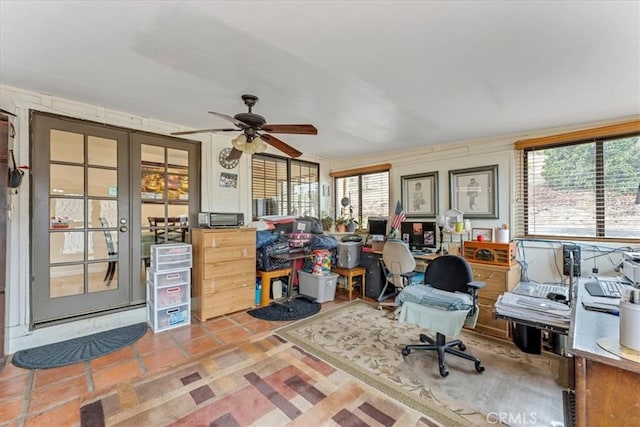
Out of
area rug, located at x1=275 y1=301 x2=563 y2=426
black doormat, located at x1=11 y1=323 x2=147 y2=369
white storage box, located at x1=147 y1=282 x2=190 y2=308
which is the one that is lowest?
area rug, located at x1=275 y1=301 x2=563 y2=426

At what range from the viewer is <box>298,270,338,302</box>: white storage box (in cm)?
384

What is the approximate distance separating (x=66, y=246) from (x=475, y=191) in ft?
15.8

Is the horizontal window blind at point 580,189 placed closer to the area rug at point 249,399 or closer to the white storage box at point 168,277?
the area rug at point 249,399

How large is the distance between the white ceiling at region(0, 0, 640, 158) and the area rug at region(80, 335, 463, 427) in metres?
2.33

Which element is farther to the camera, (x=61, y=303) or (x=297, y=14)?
(x=61, y=303)

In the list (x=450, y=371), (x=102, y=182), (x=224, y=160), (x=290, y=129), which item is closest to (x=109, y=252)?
(x=102, y=182)

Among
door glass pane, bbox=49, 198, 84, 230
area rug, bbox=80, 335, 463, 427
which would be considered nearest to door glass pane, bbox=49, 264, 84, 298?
door glass pane, bbox=49, 198, 84, 230

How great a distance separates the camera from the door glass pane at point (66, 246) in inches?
107

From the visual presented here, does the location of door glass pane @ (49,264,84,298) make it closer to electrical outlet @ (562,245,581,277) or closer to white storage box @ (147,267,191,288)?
white storage box @ (147,267,191,288)

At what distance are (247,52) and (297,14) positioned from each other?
506mm

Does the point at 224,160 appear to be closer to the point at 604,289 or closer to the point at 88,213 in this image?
the point at 88,213

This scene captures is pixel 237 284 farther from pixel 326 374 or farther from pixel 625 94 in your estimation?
pixel 625 94

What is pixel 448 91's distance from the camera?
238 cm

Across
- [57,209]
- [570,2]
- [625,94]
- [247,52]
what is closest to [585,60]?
[570,2]
